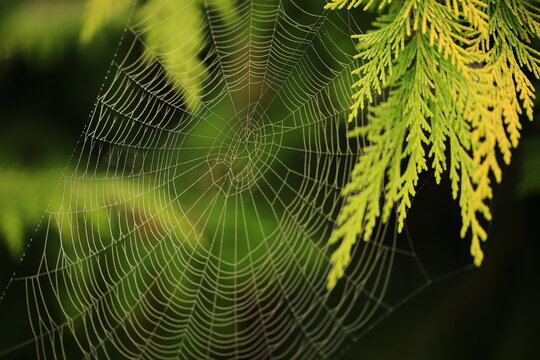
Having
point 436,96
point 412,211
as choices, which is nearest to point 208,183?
point 412,211

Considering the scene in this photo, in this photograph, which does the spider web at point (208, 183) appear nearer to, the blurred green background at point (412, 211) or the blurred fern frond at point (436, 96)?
the blurred green background at point (412, 211)

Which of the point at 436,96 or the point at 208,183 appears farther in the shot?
the point at 208,183

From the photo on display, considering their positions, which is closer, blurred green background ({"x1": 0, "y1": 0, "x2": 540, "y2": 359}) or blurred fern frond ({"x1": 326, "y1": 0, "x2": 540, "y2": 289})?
blurred fern frond ({"x1": 326, "y1": 0, "x2": 540, "y2": 289})

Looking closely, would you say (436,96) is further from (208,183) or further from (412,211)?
(412,211)

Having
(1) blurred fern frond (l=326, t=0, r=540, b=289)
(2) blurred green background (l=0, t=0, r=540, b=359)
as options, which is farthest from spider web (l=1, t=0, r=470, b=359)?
(1) blurred fern frond (l=326, t=0, r=540, b=289)

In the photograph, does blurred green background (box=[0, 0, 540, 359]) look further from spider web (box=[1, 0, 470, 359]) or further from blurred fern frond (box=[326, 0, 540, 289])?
blurred fern frond (box=[326, 0, 540, 289])

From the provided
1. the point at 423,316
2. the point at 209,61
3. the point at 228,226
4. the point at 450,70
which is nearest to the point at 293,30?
the point at 209,61

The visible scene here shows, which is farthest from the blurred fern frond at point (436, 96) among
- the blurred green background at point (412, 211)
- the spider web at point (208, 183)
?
the spider web at point (208, 183)

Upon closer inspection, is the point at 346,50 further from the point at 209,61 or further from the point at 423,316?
the point at 423,316
